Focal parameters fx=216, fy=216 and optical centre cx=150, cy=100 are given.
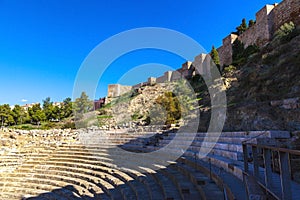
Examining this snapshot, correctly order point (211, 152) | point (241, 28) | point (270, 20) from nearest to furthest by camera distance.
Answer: point (211, 152)
point (270, 20)
point (241, 28)

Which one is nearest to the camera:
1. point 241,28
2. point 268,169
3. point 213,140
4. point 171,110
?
point 268,169

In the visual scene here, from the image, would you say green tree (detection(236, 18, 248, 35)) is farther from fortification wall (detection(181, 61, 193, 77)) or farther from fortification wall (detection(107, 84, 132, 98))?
fortification wall (detection(107, 84, 132, 98))

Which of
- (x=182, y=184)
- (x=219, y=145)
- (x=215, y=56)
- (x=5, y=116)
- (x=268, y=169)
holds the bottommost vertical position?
(x=182, y=184)

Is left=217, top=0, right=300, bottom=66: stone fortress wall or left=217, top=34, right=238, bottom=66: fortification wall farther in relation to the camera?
left=217, top=34, right=238, bottom=66: fortification wall

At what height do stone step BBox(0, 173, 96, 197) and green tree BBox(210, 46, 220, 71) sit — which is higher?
green tree BBox(210, 46, 220, 71)

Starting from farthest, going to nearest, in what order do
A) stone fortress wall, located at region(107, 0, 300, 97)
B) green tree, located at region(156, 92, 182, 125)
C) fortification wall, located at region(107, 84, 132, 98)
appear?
1. fortification wall, located at region(107, 84, 132, 98)
2. stone fortress wall, located at region(107, 0, 300, 97)
3. green tree, located at region(156, 92, 182, 125)

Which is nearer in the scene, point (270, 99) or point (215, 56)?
point (270, 99)

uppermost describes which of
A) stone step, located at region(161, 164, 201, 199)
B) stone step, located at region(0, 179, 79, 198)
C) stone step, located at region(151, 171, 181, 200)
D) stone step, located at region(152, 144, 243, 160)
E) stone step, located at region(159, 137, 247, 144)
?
stone step, located at region(159, 137, 247, 144)

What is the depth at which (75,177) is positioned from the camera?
7.83 meters

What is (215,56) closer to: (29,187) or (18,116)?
(29,187)

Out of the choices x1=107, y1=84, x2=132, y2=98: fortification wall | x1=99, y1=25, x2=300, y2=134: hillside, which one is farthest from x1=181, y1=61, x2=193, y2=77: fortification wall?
x1=99, y1=25, x2=300, y2=134: hillside

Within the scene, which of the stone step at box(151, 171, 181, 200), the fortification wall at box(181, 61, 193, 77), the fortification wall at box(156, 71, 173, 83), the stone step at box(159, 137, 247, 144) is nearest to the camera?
the stone step at box(151, 171, 181, 200)

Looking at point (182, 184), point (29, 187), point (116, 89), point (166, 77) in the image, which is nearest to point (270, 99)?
point (182, 184)

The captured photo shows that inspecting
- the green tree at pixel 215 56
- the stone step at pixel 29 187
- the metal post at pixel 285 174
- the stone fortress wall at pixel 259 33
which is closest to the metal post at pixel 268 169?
the metal post at pixel 285 174
